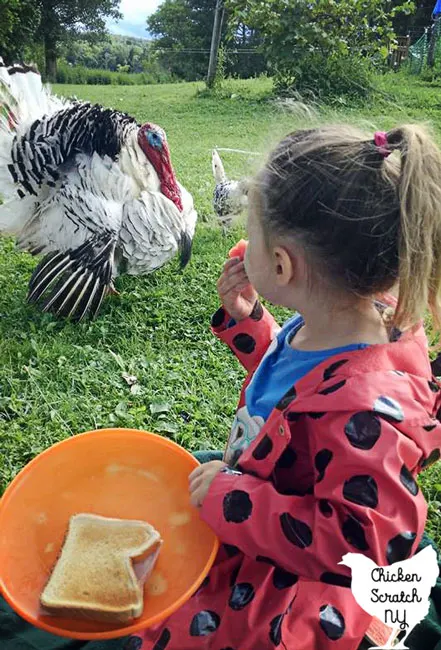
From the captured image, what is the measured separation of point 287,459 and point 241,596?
0.31 m

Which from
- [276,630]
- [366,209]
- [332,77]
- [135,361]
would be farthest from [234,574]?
[332,77]

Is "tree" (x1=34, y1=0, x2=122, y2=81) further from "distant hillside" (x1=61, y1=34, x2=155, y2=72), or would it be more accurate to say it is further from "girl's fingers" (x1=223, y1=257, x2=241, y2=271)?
"girl's fingers" (x1=223, y1=257, x2=241, y2=271)

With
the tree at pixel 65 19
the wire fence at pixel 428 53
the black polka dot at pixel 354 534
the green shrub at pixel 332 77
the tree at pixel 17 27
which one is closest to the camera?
the black polka dot at pixel 354 534

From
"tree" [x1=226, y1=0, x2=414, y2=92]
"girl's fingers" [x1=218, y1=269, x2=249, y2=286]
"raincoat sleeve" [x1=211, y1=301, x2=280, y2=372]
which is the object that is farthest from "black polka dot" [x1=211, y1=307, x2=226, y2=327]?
"tree" [x1=226, y1=0, x2=414, y2=92]

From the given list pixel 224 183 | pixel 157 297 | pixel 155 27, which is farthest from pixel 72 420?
pixel 155 27

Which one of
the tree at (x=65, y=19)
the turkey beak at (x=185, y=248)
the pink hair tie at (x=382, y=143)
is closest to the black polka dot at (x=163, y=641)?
the pink hair tie at (x=382, y=143)

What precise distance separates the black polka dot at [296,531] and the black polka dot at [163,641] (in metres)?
0.42

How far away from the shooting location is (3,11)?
972 centimetres

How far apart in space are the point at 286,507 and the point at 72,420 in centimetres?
131

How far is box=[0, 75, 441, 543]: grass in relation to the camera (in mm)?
2014

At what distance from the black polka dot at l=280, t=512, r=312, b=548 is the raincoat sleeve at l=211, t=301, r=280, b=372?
55 centimetres

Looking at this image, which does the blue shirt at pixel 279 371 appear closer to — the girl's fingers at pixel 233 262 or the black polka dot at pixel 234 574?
the girl's fingers at pixel 233 262

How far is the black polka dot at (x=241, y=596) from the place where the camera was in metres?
1.17

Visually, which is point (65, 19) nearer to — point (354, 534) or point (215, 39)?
point (215, 39)
